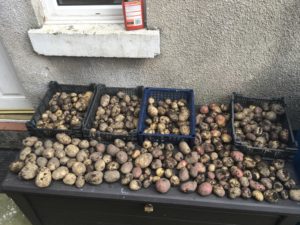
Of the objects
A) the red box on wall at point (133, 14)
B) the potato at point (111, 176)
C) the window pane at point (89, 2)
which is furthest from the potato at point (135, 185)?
the window pane at point (89, 2)

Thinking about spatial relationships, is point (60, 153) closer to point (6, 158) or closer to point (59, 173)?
point (59, 173)

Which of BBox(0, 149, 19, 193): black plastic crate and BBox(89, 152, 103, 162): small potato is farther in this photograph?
BBox(0, 149, 19, 193): black plastic crate

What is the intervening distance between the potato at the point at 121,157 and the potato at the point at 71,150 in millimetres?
299

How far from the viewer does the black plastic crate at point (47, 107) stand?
2000 millimetres

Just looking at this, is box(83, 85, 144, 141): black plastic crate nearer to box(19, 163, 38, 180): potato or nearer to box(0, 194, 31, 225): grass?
box(19, 163, 38, 180): potato

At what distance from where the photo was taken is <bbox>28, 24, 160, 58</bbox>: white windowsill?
76.2 inches

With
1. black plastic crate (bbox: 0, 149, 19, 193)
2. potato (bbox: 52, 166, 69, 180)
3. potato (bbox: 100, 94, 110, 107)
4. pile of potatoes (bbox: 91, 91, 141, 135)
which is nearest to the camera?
potato (bbox: 52, 166, 69, 180)

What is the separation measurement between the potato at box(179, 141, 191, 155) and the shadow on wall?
723mm

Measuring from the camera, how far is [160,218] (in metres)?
1.98

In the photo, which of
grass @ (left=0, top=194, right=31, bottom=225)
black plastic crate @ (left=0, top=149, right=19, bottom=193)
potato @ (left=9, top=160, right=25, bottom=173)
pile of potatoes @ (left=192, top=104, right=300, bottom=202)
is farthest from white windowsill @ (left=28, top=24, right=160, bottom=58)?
grass @ (left=0, top=194, right=31, bottom=225)

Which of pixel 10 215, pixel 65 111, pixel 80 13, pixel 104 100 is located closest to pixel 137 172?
pixel 104 100

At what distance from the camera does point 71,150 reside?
191 centimetres

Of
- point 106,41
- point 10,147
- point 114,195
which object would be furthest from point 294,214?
point 10,147

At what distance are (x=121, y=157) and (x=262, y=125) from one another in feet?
3.47
